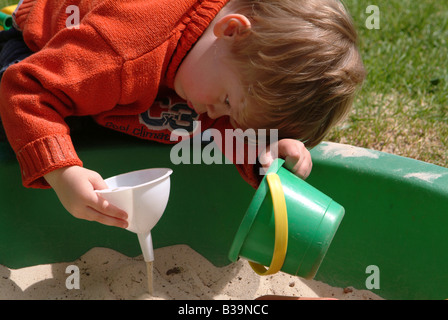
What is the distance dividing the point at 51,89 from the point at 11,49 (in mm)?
335

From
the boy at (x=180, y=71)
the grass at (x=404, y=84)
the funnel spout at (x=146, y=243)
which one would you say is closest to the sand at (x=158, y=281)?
the funnel spout at (x=146, y=243)

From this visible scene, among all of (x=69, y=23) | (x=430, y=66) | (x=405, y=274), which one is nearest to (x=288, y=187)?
(x=405, y=274)

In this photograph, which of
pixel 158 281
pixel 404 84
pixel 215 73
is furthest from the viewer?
pixel 404 84

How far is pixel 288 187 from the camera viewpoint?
980mm

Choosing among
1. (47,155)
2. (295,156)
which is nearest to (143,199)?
(47,155)

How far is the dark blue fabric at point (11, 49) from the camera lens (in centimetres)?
124

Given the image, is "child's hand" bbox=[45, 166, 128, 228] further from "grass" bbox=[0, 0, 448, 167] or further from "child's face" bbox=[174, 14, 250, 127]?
"grass" bbox=[0, 0, 448, 167]

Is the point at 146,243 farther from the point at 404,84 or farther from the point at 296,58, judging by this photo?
the point at 404,84

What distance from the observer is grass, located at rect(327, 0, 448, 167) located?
1.60 m

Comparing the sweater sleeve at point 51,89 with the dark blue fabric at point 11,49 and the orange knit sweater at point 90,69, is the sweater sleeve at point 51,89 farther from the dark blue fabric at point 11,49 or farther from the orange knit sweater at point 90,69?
the dark blue fabric at point 11,49

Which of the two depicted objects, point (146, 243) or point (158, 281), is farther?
point (158, 281)

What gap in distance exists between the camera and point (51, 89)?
1004 mm

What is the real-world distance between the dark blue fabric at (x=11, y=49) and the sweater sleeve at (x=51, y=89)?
22cm

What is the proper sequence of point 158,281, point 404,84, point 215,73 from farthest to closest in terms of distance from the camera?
point 404,84
point 158,281
point 215,73
